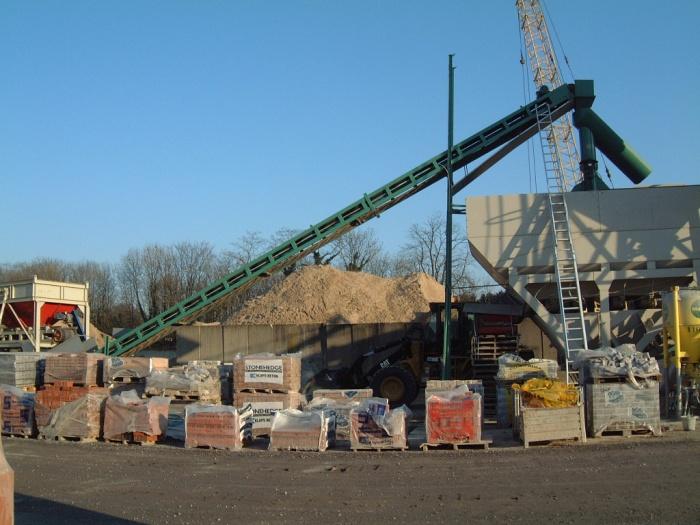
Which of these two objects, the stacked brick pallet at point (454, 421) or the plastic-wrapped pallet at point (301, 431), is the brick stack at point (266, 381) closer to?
the plastic-wrapped pallet at point (301, 431)

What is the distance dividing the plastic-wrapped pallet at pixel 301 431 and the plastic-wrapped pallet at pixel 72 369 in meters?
6.64

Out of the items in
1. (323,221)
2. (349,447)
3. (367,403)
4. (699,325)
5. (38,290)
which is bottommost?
(349,447)

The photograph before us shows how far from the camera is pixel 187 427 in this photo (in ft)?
45.5

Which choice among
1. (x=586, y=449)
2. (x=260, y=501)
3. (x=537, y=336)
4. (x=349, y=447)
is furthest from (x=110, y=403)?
(x=537, y=336)

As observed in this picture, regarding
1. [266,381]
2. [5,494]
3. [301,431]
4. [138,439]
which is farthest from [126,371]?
[5,494]

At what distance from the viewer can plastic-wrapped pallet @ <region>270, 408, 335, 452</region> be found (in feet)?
43.1

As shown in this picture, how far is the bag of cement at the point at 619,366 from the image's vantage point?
43.9 ft

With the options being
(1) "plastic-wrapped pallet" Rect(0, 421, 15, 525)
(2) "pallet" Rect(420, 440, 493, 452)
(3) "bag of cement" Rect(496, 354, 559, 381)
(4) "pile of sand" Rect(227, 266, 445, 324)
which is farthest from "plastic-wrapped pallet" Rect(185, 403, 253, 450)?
(4) "pile of sand" Rect(227, 266, 445, 324)

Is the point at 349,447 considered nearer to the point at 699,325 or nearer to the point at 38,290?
the point at 699,325

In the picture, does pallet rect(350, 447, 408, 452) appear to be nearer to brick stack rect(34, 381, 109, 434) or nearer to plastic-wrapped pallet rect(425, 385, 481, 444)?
plastic-wrapped pallet rect(425, 385, 481, 444)

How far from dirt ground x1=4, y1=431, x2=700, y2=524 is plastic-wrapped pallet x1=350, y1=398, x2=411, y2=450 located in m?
0.26

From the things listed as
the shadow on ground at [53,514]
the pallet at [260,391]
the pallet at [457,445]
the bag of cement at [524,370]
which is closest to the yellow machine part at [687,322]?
the bag of cement at [524,370]

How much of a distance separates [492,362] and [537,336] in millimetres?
4944

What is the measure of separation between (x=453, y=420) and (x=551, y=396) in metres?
1.84
